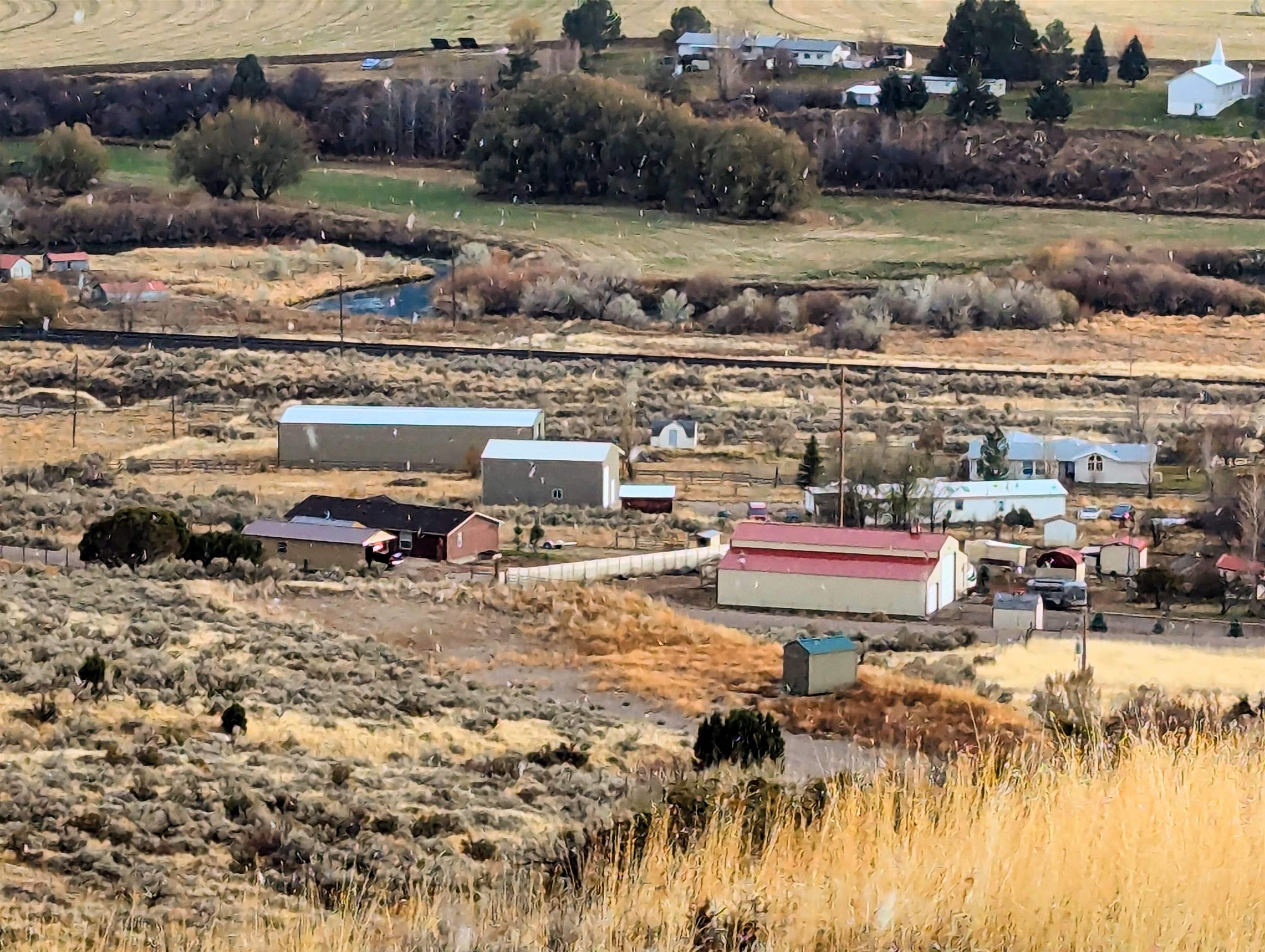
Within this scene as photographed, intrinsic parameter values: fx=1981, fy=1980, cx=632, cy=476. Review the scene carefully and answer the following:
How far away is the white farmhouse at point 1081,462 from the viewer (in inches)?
1266

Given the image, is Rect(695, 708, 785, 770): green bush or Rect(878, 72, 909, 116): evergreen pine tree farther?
Rect(878, 72, 909, 116): evergreen pine tree

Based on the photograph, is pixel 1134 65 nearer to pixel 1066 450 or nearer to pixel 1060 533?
pixel 1066 450

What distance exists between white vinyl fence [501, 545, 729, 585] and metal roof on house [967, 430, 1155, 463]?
7.69 meters

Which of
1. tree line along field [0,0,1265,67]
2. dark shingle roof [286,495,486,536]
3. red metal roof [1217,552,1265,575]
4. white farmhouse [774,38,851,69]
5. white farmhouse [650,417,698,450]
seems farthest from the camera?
tree line along field [0,0,1265,67]

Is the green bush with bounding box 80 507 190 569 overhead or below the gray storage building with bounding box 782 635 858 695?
below

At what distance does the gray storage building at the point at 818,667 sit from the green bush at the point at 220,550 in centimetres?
840

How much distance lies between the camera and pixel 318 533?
84.3 ft

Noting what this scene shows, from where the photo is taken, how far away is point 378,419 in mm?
33812

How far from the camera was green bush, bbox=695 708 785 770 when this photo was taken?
12.9 m

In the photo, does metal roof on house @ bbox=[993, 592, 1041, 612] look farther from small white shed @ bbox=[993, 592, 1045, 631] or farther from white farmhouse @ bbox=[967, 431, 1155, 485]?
white farmhouse @ bbox=[967, 431, 1155, 485]

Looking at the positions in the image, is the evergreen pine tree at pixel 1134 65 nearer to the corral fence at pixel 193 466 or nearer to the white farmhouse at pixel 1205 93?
the white farmhouse at pixel 1205 93

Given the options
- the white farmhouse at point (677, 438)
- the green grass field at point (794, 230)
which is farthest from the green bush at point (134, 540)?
the green grass field at point (794, 230)

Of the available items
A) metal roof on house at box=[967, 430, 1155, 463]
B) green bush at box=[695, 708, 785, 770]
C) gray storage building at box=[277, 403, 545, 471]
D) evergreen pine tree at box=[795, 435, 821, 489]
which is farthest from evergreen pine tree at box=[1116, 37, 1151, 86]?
green bush at box=[695, 708, 785, 770]

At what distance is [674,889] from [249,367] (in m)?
37.3
